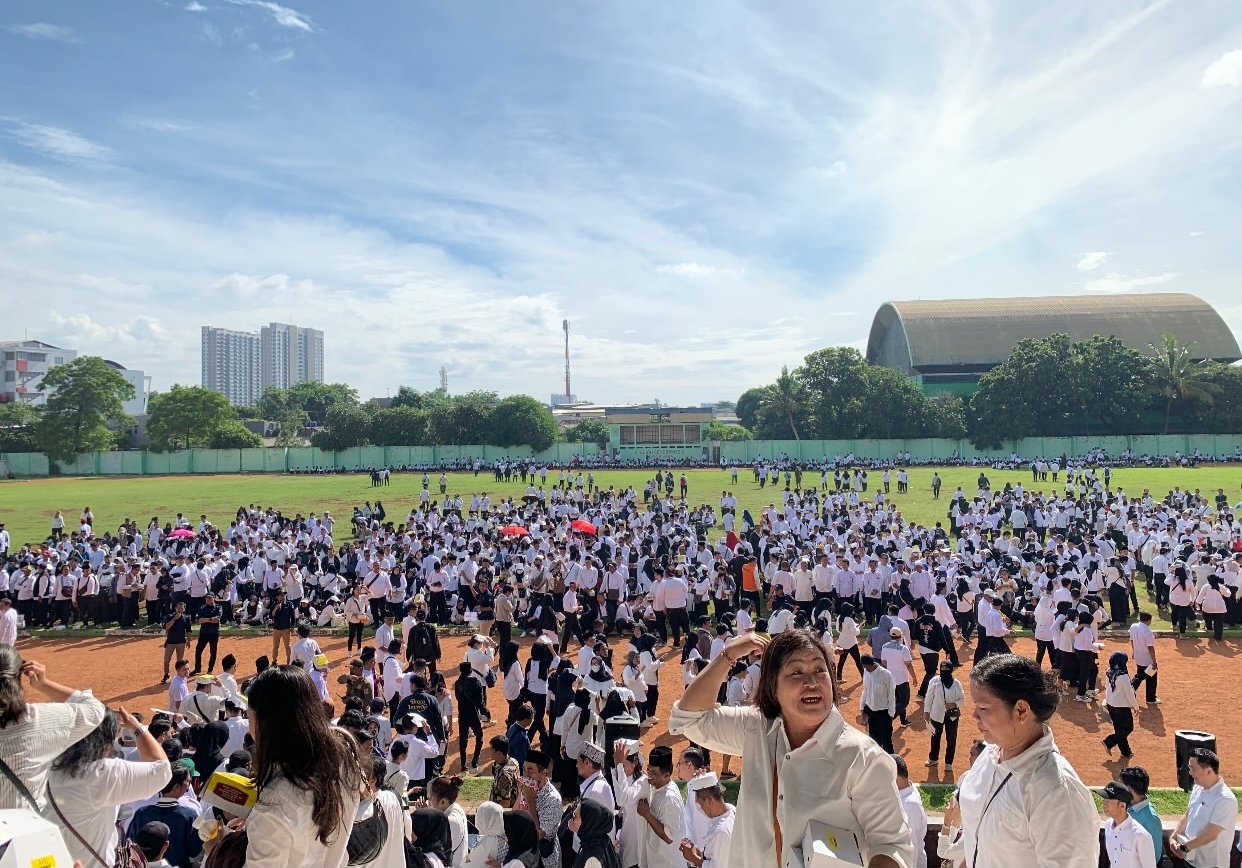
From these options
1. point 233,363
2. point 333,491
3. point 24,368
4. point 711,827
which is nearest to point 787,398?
point 333,491

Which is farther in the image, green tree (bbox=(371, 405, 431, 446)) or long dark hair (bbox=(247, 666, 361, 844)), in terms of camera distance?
green tree (bbox=(371, 405, 431, 446))

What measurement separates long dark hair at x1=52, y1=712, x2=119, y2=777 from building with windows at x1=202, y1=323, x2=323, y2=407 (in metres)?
177

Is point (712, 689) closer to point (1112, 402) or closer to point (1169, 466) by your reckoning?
point (1169, 466)

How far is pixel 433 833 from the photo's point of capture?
4.51 meters

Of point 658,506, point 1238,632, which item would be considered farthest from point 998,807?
point 658,506

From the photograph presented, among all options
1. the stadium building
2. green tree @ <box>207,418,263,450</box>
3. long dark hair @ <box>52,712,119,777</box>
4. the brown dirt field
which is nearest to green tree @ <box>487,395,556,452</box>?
green tree @ <box>207,418,263,450</box>

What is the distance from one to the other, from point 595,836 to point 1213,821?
352 cm

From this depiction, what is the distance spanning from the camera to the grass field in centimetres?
2964

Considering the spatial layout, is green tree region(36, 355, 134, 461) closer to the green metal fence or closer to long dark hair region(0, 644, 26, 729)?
the green metal fence

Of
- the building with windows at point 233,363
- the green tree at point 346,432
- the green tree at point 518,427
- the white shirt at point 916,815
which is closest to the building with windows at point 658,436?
the green tree at point 518,427

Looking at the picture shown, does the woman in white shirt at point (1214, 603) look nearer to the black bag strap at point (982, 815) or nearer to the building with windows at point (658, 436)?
the black bag strap at point (982, 815)

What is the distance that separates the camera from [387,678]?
336 inches

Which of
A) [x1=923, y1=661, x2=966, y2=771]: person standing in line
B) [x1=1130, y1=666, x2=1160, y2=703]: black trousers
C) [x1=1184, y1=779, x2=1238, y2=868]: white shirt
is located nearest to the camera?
[x1=1184, y1=779, x2=1238, y2=868]: white shirt

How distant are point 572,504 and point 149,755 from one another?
23572 millimetres
